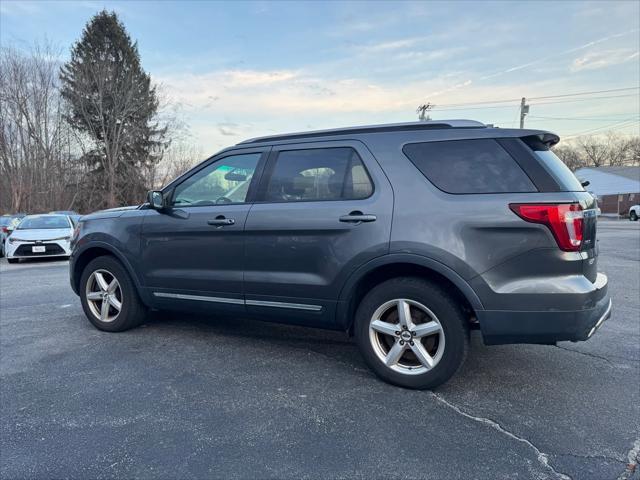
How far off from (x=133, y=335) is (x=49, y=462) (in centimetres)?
229

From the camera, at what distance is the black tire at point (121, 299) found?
15.3 feet

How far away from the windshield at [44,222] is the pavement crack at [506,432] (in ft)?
41.9

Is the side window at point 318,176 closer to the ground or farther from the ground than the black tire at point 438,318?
farther from the ground

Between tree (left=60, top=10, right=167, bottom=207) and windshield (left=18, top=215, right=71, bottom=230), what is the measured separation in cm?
2092

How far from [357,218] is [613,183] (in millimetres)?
68758

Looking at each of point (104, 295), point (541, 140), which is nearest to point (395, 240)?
point (541, 140)

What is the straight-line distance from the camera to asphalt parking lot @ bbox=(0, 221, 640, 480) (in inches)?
96.4

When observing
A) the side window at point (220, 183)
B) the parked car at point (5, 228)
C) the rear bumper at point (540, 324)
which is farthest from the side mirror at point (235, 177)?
the parked car at point (5, 228)

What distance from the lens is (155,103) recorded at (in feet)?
115

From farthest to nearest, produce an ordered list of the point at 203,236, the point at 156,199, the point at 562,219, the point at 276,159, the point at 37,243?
the point at 37,243
the point at 156,199
the point at 203,236
the point at 276,159
the point at 562,219

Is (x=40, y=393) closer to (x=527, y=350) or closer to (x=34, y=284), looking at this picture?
(x=527, y=350)

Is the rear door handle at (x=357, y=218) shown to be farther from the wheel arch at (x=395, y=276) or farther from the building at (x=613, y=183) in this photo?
the building at (x=613, y=183)

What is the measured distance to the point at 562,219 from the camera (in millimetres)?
2859

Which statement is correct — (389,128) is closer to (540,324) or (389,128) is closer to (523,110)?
(540,324)
